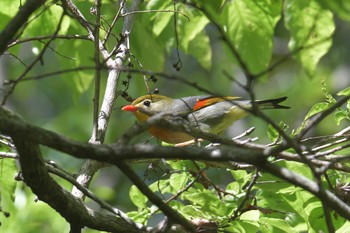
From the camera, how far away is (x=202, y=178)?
176 inches

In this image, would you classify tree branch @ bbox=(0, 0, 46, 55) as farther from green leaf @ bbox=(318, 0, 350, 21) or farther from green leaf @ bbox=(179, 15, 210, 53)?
green leaf @ bbox=(179, 15, 210, 53)

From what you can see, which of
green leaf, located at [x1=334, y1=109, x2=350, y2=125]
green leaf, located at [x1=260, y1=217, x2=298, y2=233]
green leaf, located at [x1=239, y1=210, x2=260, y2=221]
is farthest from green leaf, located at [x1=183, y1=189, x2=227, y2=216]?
green leaf, located at [x1=334, y1=109, x2=350, y2=125]

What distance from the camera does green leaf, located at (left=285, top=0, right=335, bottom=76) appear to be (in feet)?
10.4

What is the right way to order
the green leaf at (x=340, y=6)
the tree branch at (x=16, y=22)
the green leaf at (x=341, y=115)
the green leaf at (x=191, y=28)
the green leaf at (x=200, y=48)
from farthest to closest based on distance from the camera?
1. the green leaf at (x=200, y=48)
2. the green leaf at (x=191, y=28)
3. the green leaf at (x=341, y=115)
4. the tree branch at (x=16, y=22)
5. the green leaf at (x=340, y=6)

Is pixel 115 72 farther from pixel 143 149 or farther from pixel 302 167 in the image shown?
pixel 143 149

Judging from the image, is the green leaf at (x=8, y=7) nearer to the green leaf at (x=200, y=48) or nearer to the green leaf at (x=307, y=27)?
the green leaf at (x=200, y=48)

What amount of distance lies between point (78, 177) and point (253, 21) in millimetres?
1378

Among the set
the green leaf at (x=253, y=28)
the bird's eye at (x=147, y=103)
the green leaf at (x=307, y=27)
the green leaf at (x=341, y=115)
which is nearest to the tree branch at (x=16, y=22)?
the green leaf at (x=253, y=28)

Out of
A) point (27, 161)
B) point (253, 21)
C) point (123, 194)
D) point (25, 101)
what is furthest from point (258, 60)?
point (25, 101)

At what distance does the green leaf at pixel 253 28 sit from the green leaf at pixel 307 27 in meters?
Result: 0.16

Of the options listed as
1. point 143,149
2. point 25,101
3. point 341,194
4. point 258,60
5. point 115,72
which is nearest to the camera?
point 143,149

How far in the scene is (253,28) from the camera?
3.40 m

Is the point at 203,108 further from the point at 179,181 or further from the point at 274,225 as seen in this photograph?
the point at 274,225

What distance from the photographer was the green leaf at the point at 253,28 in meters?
3.33
